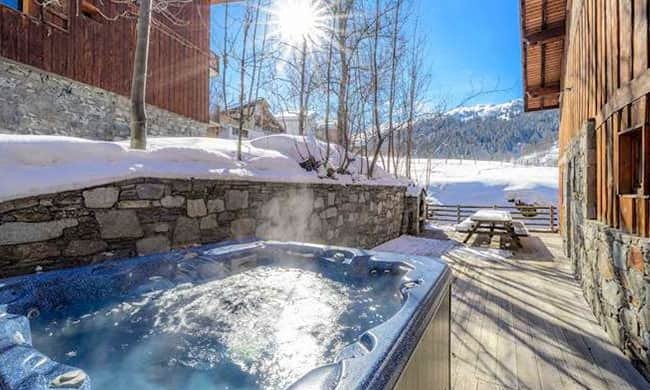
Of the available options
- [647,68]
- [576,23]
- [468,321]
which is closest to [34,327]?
[468,321]

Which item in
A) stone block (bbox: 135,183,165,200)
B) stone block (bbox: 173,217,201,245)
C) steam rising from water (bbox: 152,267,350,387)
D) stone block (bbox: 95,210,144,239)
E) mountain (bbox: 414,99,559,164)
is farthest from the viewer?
mountain (bbox: 414,99,559,164)

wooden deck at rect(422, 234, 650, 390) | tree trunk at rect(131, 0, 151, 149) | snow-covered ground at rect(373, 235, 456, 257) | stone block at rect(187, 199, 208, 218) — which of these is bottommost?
wooden deck at rect(422, 234, 650, 390)

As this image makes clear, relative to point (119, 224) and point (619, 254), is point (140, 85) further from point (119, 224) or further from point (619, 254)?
point (619, 254)

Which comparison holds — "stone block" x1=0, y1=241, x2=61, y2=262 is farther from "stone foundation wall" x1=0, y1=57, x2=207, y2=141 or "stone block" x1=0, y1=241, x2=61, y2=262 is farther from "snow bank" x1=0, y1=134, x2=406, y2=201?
"stone foundation wall" x1=0, y1=57, x2=207, y2=141

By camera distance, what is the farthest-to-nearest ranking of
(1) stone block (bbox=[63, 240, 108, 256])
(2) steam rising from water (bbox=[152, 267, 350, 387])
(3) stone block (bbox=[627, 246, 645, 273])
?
(1) stone block (bbox=[63, 240, 108, 256]) < (3) stone block (bbox=[627, 246, 645, 273]) < (2) steam rising from water (bbox=[152, 267, 350, 387])

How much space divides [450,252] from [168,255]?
4.12 m

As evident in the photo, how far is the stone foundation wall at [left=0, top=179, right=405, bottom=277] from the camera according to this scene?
192 centimetres

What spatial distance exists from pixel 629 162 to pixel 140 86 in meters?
3.91

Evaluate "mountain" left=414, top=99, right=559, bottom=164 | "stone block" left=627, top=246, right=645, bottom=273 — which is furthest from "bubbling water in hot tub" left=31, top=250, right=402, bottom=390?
"mountain" left=414, top=99, right=559, bottom=164

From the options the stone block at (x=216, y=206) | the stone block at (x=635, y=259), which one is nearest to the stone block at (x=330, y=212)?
the stone block at (x=216, y=206)

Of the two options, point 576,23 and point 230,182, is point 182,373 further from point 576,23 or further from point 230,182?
point 576,23

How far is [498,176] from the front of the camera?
21.3m

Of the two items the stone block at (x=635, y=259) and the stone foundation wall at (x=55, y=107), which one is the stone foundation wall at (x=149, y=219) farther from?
the stone foundation wall at (x=55, y=107)

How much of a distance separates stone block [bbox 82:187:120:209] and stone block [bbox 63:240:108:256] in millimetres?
232
